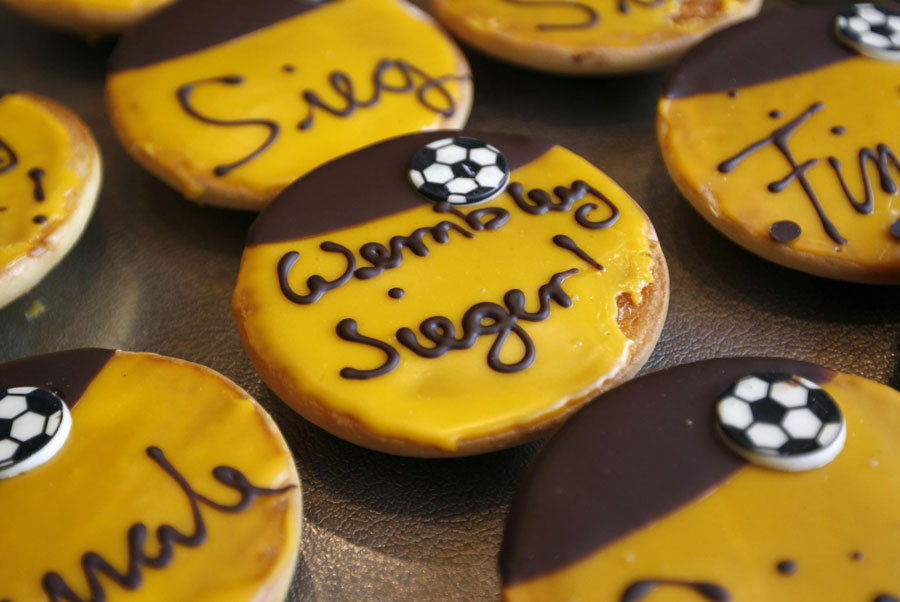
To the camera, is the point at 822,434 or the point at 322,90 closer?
the point at 822,434

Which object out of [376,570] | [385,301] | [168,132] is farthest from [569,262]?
[168,132]

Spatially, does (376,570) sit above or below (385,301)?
below

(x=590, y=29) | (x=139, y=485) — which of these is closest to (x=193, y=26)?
(x=590, y=29)

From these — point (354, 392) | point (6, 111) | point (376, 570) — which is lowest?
point (376, 570)

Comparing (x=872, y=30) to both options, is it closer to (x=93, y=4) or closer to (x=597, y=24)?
(x=597, y=24)

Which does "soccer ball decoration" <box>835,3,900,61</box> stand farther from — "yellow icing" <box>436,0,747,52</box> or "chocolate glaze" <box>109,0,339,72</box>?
"chocolate glaze" <box>109,0,339,72</box>

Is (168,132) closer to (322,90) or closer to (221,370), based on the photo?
(322,90)

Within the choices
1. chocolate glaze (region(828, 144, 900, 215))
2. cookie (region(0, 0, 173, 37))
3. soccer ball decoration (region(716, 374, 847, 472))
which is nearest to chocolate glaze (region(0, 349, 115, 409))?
soccer ball decoration (region(716, 374, 847, 472))
